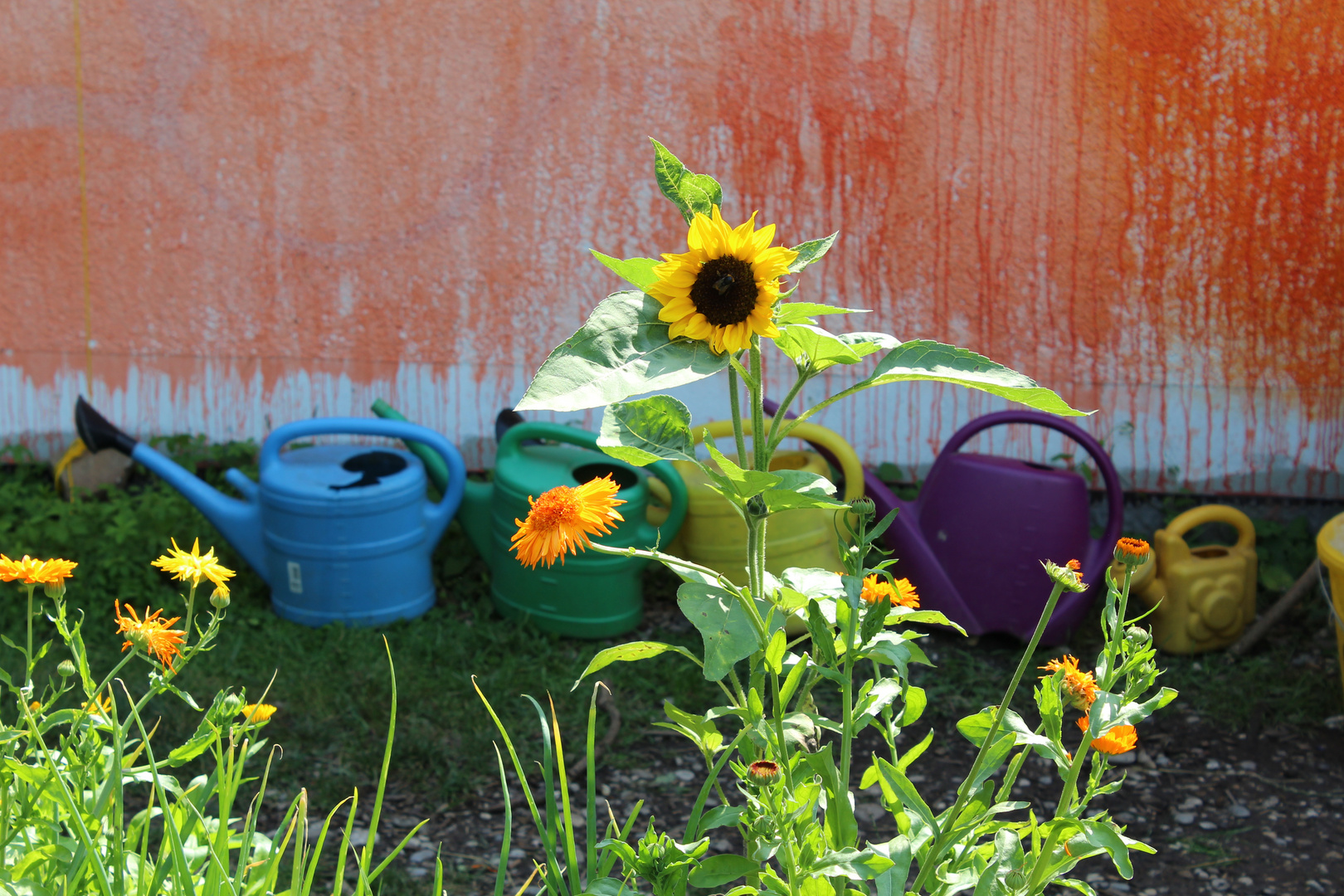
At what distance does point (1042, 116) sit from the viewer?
3443 mm

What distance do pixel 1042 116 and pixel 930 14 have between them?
1.58 ft

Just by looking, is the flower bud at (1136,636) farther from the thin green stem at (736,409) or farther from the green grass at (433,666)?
the green grass at (433,666)

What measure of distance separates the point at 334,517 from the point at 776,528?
1.26 meters

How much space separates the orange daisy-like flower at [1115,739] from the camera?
37.4 inches

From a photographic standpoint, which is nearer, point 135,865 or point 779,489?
point 779,489

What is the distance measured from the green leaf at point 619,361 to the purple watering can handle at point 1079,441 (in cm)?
231

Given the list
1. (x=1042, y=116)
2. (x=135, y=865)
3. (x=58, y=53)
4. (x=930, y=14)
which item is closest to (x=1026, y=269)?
(x=1042, y=116)

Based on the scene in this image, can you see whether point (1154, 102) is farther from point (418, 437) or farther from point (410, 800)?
point (410, 800)

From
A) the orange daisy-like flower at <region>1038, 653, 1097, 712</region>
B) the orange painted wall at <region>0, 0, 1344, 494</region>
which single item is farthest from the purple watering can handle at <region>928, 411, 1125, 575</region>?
the orange daisy-like flower at <region>1038, 653, 1097, 712</region>

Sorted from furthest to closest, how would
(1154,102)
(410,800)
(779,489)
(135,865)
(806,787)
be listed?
(1154,102)
(410,800)
(135,865)
(806,787)
(779,489)

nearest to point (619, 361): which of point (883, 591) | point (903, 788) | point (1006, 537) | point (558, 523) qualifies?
point (558, 523)

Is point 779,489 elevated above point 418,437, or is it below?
above

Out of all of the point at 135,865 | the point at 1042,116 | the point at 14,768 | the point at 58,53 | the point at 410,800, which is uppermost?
the point at 58,53

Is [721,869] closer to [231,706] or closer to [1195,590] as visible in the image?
[231,706]
